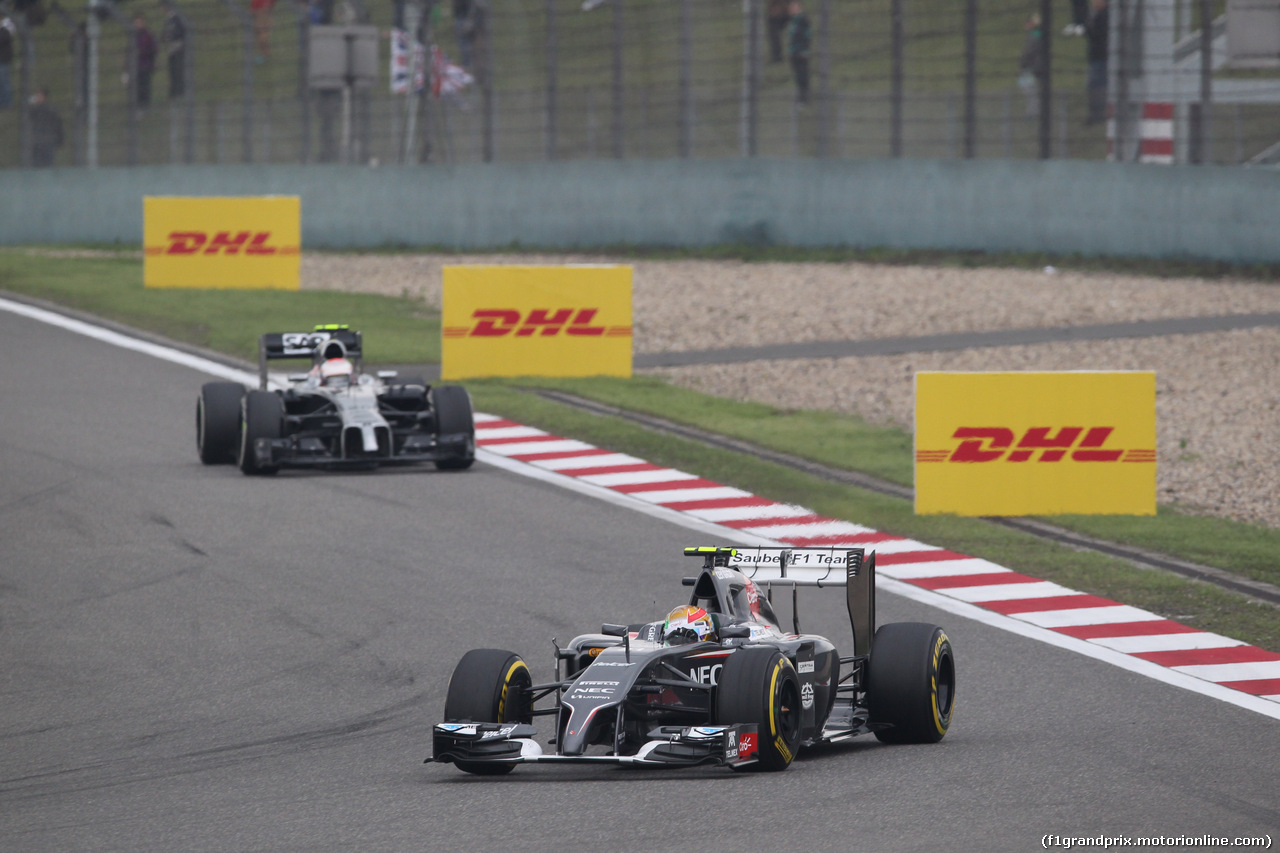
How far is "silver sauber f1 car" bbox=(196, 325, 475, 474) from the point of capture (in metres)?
16.3

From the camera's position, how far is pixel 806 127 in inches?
1249

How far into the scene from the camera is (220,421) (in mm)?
16875

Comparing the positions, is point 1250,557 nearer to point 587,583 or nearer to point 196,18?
point 587,583

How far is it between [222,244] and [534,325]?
906 centimetres

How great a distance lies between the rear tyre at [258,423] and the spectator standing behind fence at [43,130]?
77.1 ft

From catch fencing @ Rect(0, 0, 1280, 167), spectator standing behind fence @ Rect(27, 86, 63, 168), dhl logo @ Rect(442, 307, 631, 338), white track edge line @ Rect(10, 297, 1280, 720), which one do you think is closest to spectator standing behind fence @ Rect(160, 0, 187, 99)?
catch fencing @ Rect(0, 0, 1280, 167)

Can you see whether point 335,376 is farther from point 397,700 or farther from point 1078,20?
point 1078,20

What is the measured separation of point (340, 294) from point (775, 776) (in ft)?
71.6

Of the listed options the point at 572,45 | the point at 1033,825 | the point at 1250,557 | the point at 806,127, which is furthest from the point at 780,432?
the point at 572,45

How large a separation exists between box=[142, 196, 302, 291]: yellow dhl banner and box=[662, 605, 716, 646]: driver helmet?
21.4 metres

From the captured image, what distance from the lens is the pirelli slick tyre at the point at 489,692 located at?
8.16 m

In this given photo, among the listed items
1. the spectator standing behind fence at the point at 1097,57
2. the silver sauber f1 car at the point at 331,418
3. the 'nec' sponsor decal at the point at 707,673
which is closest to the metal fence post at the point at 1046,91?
the spectator standing behind fence at the point at 1097,57

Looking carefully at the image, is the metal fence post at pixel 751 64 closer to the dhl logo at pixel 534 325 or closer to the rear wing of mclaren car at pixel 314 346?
the dhl logo at pixel 534 325

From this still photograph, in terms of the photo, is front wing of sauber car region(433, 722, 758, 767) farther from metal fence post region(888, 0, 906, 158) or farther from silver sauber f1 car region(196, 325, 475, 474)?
metal fence post region(888, 0, 906, 158)
